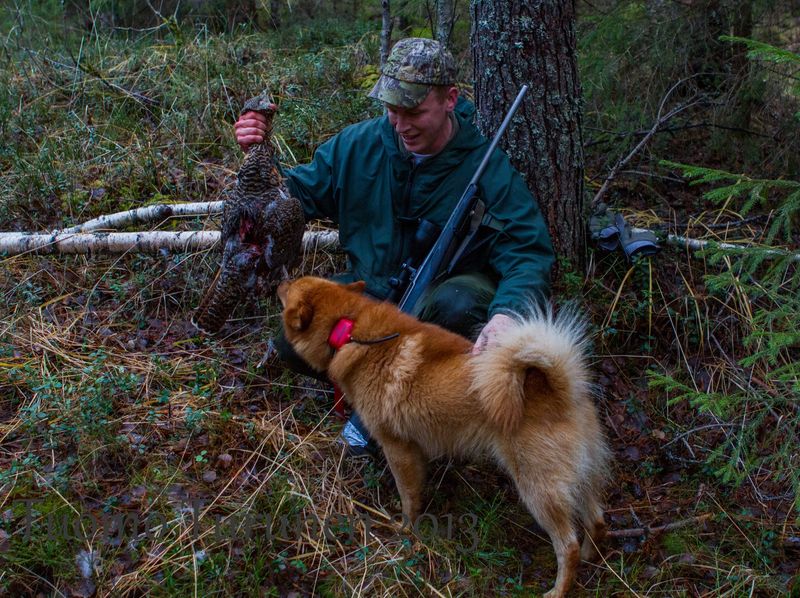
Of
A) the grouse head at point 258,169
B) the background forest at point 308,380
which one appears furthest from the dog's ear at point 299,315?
the grouse head at point 258,169

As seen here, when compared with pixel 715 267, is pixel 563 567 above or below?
below

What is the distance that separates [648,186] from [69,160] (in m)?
5.50

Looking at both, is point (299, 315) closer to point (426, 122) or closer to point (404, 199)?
point (404, 199)

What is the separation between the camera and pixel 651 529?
3961 mm

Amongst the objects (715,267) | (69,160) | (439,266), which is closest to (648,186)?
(715,267)

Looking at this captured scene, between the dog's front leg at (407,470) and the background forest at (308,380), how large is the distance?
0.50 feet

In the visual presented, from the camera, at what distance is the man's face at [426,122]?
13.8 feet

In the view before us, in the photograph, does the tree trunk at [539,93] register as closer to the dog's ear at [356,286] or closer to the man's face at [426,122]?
the man's face at [426,122]

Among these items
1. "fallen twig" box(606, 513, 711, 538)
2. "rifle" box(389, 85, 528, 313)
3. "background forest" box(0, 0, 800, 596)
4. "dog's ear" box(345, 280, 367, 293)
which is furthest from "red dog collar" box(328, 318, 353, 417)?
"fallen twig" box(606, 513, 711, 538)

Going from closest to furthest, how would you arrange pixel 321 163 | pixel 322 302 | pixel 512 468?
1. pixel 512 468
2. pixel 322 302
3. pixel 321 163

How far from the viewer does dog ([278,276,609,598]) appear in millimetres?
3295

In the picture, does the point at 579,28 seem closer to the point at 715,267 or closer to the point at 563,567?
the point at 715,267

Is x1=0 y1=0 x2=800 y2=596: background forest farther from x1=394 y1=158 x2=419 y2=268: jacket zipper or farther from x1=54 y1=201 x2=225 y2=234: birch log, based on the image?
x1=394 y1=158 x2=419 y2=268: jacket zipper

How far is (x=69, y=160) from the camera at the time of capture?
21.9 feet
